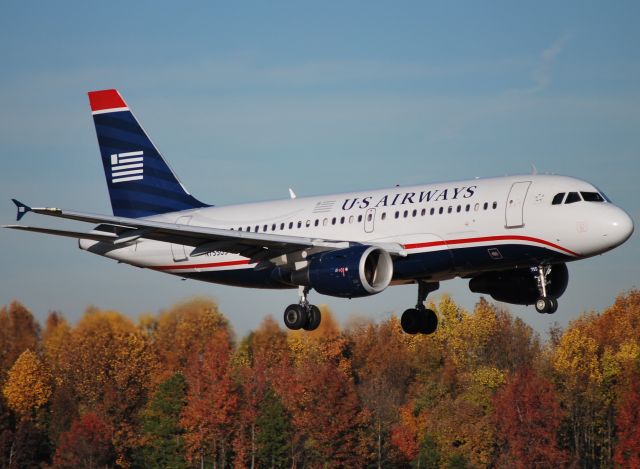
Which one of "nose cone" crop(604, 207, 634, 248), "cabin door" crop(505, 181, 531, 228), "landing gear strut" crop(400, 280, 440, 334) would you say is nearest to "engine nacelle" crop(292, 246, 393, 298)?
"cabin door" crop(505, 181, 531, 228)

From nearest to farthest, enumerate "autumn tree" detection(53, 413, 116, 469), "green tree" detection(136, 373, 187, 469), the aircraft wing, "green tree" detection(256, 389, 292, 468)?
1. the aircraft wing
2. "green tree" detection(256, 389, 292, 468)
3. "green tree" detection(136, 373, 187, 469)
4. "autumn tree" detection(53, 413, 116, 469)

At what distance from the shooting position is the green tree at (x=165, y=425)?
108375 mm

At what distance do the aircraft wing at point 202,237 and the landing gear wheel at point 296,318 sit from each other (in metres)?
2.26

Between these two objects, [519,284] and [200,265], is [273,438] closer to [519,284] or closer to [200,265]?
[200,265]

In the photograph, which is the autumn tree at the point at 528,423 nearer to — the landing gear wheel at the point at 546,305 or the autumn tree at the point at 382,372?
the autumn tree at the point at 382,372

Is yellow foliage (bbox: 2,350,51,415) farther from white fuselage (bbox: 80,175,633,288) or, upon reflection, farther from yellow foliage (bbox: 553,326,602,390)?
white fuselage (bbox: 80,175,633,288)

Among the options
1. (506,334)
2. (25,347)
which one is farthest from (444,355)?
(25,347)

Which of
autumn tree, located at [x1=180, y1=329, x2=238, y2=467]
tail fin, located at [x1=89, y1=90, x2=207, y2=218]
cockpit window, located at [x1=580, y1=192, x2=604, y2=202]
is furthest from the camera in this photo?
autumn tree, located at [x1=180, y1=329, x2=238, y2=467]

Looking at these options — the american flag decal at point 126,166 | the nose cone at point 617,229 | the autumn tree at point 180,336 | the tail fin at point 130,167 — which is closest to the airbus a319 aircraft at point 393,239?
the nose cone at point 617,229

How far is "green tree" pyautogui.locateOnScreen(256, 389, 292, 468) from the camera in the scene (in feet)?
342

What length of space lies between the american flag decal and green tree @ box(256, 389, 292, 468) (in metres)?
48.6

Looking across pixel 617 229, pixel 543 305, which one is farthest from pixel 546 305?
pixel 617 229

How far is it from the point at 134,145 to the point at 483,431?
5706 cm

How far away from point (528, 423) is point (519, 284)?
57414mm
